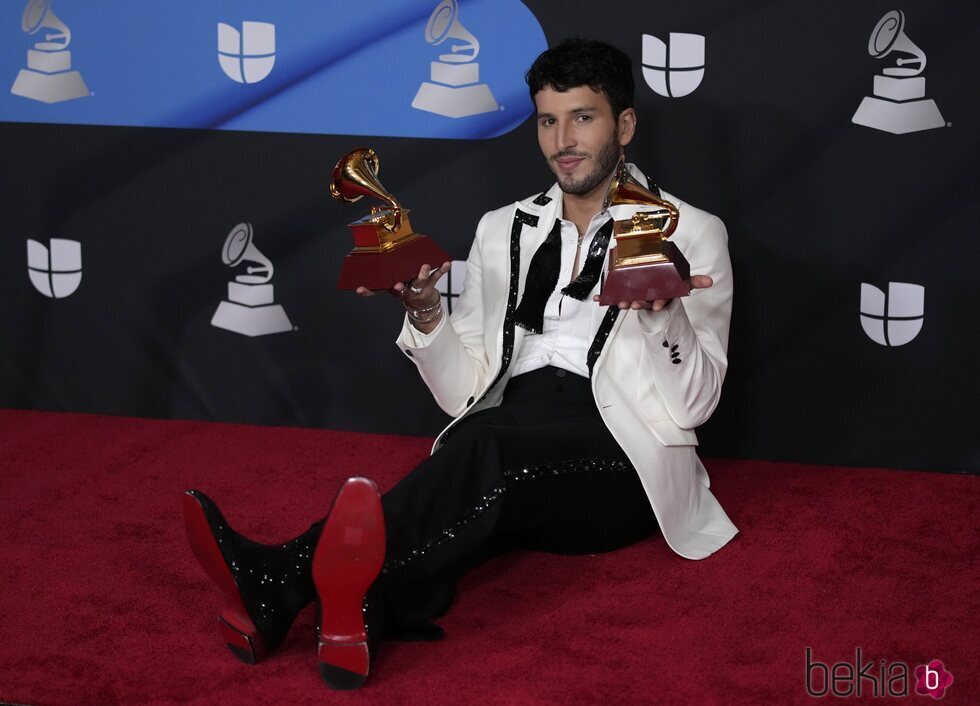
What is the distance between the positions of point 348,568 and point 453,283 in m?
1.73

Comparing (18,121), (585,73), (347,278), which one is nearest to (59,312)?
(18,121)

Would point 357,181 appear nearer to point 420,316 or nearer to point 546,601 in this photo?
point 420,316

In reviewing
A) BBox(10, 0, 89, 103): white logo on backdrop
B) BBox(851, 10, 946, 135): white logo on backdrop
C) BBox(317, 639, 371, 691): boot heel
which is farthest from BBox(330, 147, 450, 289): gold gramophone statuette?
BBox(10, 0, 89, 103): white logo on backdrop

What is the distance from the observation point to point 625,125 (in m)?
2.70

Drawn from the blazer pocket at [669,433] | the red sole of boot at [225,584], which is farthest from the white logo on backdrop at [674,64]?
the red sole of boot at [225,584]

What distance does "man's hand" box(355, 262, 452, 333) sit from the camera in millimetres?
2471

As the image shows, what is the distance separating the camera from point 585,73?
2604mm

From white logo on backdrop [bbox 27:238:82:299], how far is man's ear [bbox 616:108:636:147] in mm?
2001

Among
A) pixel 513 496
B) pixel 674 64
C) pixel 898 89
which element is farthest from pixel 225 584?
pixel 898 89

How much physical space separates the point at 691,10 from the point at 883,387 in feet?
3.86

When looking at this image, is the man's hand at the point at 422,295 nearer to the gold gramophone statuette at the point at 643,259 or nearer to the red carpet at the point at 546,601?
A: the gold gramophone statuette at the point at 643,259

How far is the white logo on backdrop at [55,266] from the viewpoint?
12.6 ft

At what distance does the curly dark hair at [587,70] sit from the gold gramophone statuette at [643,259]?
419 mm

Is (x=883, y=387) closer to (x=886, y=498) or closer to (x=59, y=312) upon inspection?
(x=886, y=498)
